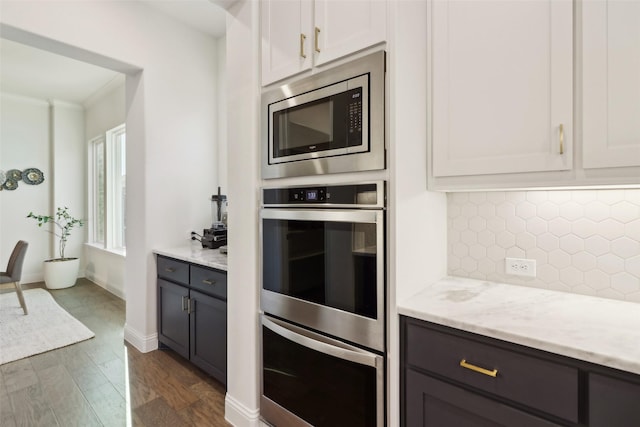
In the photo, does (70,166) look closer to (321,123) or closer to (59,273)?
(59,273)

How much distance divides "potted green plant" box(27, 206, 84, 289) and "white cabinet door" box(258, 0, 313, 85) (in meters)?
5.00

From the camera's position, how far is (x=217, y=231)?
2.82 metres

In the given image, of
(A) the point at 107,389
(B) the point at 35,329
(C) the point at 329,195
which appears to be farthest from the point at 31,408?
(C) the point at 329,195

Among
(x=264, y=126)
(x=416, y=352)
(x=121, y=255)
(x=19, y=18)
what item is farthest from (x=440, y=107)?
(x=121, y=255)

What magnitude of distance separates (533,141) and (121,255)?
15.9ft

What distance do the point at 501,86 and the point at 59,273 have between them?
236 inches

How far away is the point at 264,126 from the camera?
1.71 meters

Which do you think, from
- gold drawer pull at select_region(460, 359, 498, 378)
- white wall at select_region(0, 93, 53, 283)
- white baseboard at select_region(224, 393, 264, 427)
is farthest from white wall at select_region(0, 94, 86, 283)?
gold drawer pull at select_region(460, 359, 498, 378)

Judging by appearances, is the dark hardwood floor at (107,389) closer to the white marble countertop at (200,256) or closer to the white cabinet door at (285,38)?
the white marble countertop at (200,256)

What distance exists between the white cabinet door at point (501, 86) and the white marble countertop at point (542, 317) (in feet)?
1.73

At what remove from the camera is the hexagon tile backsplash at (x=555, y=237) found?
4.28 feet

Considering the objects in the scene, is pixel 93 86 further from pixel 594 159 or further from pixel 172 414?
pixel 594 159

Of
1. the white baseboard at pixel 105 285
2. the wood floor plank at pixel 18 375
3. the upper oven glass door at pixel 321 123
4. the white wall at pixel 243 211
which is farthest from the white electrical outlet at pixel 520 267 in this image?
the white baseboard at pixel 105 285

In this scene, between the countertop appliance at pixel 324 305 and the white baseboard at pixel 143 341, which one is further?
the white baseboard at pixel 143 341
